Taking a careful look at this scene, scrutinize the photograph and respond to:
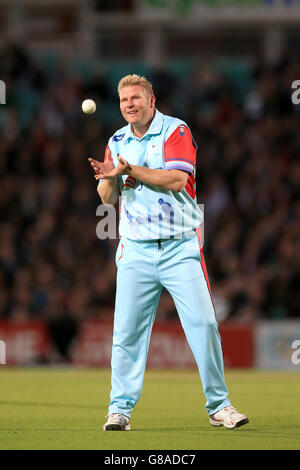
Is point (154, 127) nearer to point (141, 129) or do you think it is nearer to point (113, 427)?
point (141, 129)

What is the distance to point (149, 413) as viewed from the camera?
8312 millimetres

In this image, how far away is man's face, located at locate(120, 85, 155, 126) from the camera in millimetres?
7152

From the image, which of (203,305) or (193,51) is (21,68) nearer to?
(193,51)

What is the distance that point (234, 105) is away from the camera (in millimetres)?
19703

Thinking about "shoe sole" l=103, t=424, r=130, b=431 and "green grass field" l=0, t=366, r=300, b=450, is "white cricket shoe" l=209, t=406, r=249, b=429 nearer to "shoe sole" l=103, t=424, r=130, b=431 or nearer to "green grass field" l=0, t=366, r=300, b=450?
"green grass field" l=0, t=366, r=300, b=450

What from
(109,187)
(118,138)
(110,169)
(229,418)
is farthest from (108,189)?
(229,418)

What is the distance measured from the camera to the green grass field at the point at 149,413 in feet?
21.0

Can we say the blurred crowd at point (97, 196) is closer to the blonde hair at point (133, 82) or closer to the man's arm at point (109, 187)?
the man's arm at point (109, 187)

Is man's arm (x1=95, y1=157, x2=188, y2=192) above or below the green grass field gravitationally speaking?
above

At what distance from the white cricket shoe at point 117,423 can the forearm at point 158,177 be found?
172 centimetres

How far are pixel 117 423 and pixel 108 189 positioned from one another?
1763 mm

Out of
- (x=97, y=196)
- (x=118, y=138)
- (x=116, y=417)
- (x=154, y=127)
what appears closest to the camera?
(x=116, y=417)

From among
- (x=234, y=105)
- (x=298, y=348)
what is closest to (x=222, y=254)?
(x=298, y=348)

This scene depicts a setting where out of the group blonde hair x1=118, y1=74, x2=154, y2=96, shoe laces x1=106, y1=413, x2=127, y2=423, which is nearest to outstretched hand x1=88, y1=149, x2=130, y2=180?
blonde hair x1=118, y1=74, x2=154, y2=96
